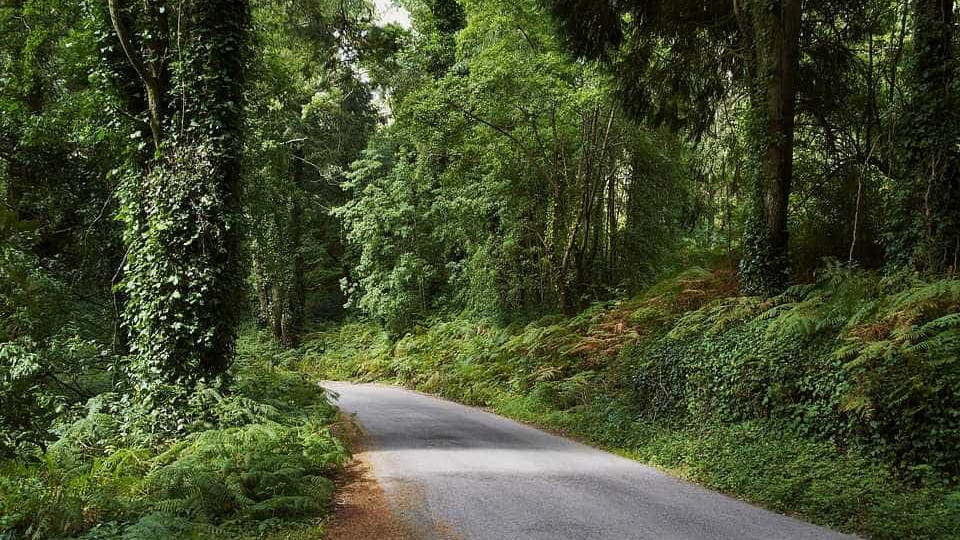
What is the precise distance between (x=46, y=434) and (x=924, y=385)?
9554 mm

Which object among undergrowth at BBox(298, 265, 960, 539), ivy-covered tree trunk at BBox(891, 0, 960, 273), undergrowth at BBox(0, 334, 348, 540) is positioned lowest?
undergrowth at BBox(0, 334, 348, 540)

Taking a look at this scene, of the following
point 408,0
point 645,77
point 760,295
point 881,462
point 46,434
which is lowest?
point 46,434

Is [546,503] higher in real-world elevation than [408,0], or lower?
lower

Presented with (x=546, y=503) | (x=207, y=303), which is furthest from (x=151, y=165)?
(x=546, y=503)

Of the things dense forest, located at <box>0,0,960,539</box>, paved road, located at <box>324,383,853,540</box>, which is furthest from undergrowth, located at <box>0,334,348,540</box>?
paved road, located at <box>324,383,853,540</box>

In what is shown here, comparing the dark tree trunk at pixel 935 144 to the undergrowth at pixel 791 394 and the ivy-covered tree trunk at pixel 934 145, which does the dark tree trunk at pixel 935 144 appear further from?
the undergrowth at pixel 791 394

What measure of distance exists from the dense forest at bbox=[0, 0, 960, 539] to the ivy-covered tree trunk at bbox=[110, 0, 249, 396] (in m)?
0.04

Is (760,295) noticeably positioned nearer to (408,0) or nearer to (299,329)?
(408,0)

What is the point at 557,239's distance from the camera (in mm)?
17438

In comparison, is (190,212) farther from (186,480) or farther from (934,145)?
(934,145)

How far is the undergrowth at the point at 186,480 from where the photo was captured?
473 centimetres

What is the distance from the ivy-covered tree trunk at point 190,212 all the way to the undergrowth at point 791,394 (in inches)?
255

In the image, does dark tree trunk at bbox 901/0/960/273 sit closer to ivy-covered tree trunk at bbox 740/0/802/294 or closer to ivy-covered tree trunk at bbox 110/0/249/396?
ivy-covered tree trunk at bbox 740/0/802/294

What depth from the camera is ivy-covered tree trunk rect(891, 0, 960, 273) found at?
27.8ft
